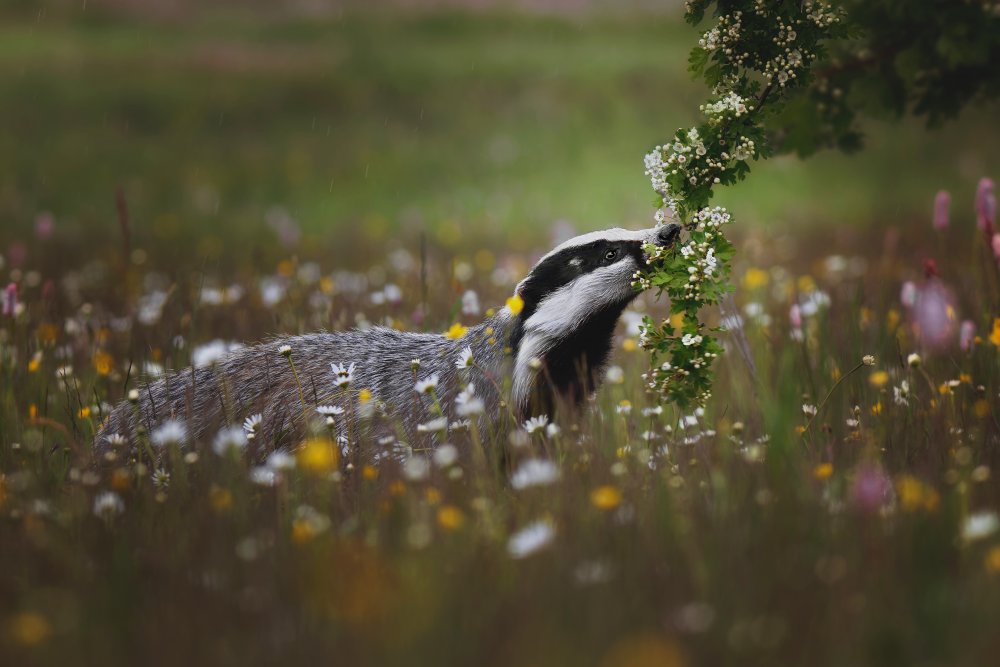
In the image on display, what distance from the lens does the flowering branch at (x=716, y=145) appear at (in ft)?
13.5

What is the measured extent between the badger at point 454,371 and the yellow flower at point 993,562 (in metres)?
2.14

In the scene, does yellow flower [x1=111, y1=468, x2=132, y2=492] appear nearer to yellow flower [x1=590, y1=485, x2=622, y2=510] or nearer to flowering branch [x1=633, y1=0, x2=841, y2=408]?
yellow flower [x1=590, y1=485, x2=622, y2=510]

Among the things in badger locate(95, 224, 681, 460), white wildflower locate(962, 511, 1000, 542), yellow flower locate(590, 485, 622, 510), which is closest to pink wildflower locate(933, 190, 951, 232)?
badger locate(95, 224, 681, 460)

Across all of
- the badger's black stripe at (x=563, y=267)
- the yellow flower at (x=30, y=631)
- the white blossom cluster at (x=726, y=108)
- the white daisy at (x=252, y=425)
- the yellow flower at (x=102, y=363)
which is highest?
the white blossom cluster at (x=726, y=108)

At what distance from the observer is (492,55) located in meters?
22.1

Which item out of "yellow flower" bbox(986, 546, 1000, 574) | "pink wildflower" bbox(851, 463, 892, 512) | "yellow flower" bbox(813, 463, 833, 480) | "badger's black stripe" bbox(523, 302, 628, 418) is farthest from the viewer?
"badger's black stripe" bbox(523, 302, 628, 418)

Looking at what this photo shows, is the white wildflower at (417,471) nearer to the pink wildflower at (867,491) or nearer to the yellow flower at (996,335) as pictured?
the pink wildflower at (867,491)

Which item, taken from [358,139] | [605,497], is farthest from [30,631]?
[358,139]

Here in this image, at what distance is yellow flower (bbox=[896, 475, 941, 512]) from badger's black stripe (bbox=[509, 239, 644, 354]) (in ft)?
6.33

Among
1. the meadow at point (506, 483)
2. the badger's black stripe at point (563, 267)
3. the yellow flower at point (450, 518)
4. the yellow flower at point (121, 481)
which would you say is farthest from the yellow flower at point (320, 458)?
the badger's black stripe at point (563, 267)

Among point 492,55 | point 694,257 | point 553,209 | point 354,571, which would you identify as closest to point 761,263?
point 553,209

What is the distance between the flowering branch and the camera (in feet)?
13.5

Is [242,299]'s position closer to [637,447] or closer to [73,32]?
[637,447]

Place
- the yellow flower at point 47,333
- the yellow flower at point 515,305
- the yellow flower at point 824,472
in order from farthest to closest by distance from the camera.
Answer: the yellow flower at point 47,333 < the yellow flower at point 515,305 < the yellow flower at point 824,472
